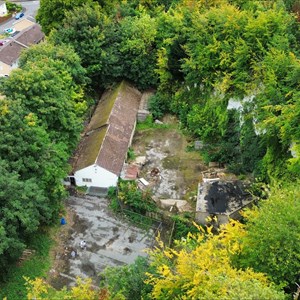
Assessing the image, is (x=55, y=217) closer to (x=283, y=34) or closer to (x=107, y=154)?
(x=107, y=154)

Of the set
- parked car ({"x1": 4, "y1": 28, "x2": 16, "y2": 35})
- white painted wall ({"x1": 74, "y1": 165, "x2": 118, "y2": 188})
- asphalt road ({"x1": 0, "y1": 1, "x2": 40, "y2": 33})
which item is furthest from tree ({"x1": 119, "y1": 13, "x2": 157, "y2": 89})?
asphalt road ({"x1": 0, "y1": 1, "x2": 40, "y2": 33})

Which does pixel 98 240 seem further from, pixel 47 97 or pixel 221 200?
pixel 47 97

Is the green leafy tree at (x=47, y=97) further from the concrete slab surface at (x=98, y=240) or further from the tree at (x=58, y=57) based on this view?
the concrete slab surface at (x=98, y=240)

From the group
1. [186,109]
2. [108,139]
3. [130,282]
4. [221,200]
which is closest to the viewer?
[130,282]

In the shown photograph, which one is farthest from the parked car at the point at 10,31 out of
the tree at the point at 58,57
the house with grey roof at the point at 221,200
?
the house with grey roof at the point at 221,200

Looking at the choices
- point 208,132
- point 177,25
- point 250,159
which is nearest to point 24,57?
point 177,25

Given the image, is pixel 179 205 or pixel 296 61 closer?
pixel 296 61

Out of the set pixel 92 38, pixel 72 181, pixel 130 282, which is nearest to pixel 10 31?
pixel 92 38
